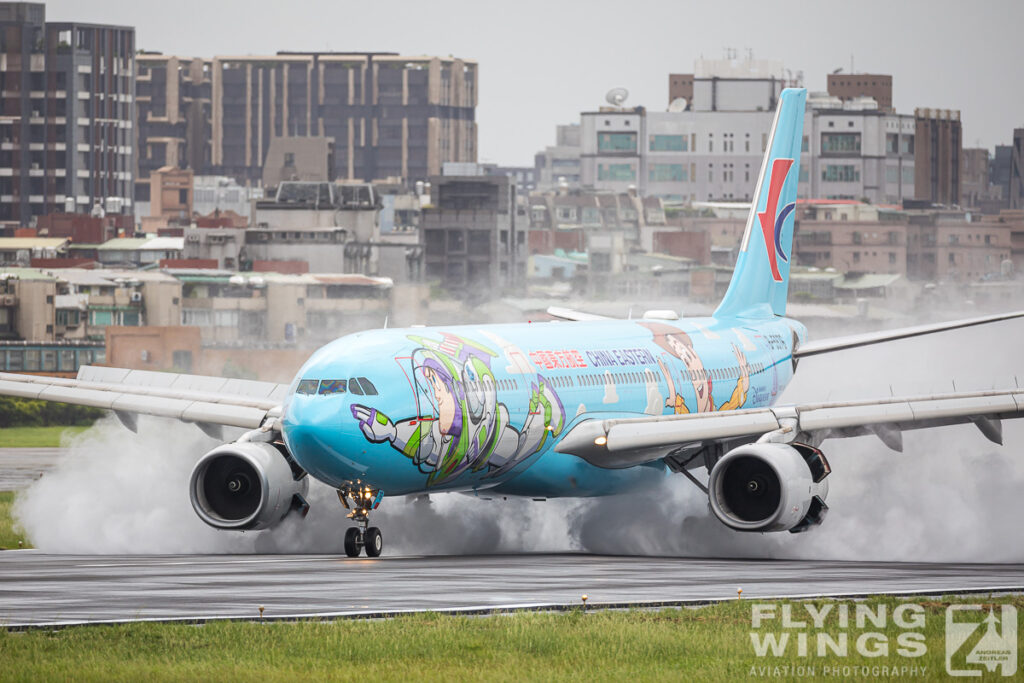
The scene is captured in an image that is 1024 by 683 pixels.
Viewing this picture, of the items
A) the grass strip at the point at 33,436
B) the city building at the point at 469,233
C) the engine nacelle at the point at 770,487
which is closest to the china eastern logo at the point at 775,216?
the engine nacelle at the point at 770,487

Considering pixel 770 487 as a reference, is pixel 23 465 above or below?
below

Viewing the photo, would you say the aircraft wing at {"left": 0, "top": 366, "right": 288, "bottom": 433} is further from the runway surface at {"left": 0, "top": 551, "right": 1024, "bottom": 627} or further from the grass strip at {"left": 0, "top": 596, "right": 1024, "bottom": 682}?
the grass strip at {"left": 0, "top": 596, "right": 1024, "bottom": 682}

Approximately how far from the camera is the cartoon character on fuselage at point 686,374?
4759 centimetres

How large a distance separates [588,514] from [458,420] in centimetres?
826

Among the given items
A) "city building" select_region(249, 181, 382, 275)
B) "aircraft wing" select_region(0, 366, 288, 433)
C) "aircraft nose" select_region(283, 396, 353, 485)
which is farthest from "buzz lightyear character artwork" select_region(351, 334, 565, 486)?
"city building" select_region(249, 181, 382, 275)

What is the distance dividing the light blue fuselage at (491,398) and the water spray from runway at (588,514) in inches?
62.3

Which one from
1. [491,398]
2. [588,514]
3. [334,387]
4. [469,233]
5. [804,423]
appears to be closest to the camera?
[334,387]

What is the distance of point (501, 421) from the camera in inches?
1515

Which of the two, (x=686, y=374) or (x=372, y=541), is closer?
(x=372, y=541)

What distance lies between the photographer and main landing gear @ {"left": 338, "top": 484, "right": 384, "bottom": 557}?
36.1 m

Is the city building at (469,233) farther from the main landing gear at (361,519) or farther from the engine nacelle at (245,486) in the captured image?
the main landing gear at (361,519)

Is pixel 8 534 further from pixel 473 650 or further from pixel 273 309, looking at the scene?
pixel 273 309

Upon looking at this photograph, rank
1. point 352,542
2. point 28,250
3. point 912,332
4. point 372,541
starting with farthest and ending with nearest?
point 28,250
point 912,332
point 372,541
point 352,542

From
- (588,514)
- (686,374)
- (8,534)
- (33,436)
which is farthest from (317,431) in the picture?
(33,436)
